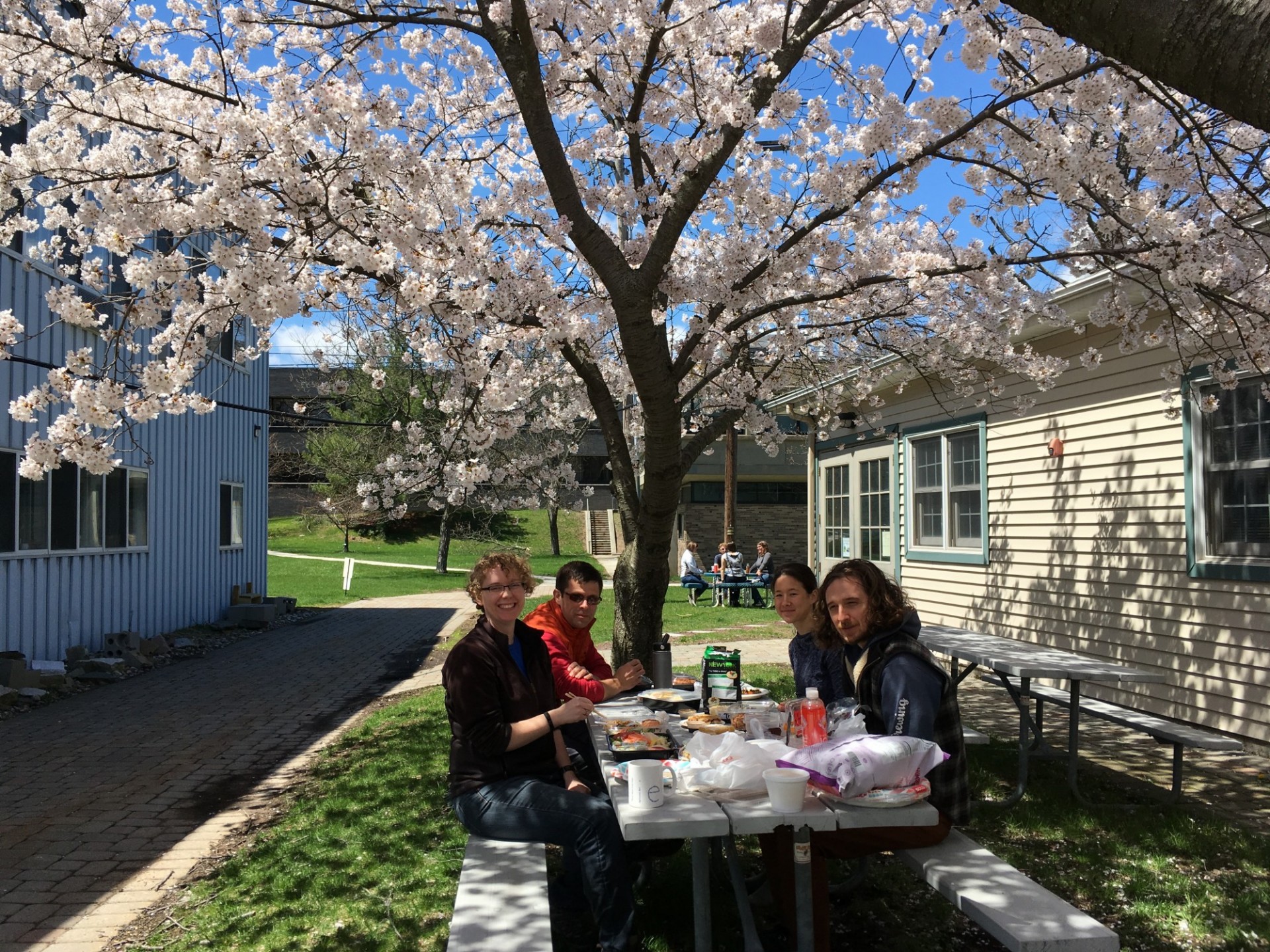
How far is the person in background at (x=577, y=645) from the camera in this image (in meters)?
4.80

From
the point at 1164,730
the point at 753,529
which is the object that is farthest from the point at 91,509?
the point at 753,529

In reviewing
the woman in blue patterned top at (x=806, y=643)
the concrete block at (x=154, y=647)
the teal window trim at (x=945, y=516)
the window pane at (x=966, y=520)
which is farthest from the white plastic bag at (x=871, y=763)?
the concrete block at (x=154, y=647)

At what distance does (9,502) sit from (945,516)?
32.5ft

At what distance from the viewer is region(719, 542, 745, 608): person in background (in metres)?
19.7

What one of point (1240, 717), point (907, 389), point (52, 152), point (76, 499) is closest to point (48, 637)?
point (76, 499)

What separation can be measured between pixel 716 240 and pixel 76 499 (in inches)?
313

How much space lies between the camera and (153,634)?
13.7 m

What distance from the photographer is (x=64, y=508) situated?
11.3 m

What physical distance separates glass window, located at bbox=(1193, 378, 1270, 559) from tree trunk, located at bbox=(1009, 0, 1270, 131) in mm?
5418

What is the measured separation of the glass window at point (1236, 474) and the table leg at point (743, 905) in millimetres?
5212

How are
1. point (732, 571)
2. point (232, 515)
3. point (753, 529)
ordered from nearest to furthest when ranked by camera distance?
point (232, 515) → point (732, 571) → point (753, 529)

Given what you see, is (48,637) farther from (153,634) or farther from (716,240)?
(716,240)

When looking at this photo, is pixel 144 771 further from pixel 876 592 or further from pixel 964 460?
pixel 964 460

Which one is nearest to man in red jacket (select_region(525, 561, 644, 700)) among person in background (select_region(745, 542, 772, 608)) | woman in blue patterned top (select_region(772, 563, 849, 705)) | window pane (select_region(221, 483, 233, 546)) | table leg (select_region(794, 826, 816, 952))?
woman in blue patterned top (select_region(772, 563, 849, 705))
